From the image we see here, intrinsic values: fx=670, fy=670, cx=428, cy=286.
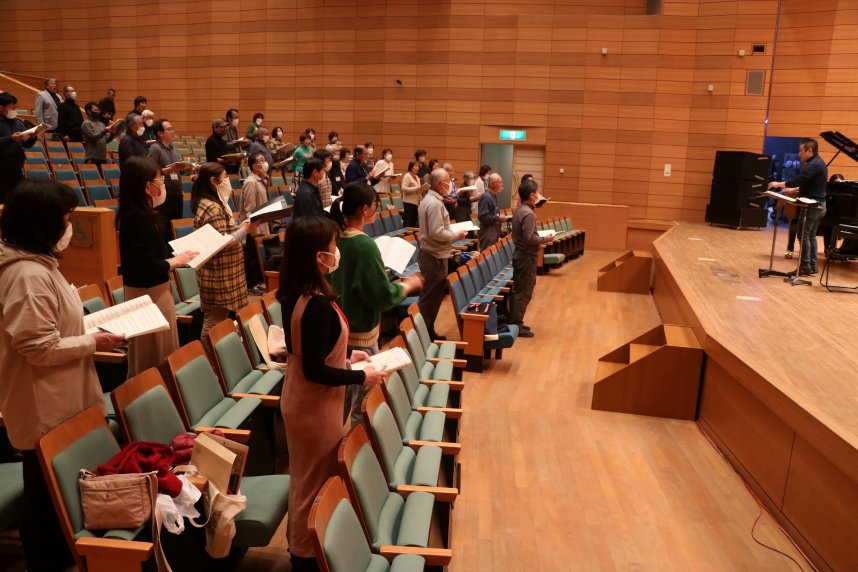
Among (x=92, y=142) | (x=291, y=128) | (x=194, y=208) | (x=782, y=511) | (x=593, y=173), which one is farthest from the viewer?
(x=291, y=128)

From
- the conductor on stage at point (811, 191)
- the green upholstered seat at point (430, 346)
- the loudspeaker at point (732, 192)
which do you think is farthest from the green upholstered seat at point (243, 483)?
the loudspeaker at point (732, 192)

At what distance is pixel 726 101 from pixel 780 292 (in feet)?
22.0

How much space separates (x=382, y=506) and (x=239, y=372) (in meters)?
1.24

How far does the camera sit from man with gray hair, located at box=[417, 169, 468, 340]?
4.75 metres

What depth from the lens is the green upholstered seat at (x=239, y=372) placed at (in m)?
3.02

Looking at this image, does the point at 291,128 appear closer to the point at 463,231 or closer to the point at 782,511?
the point at 463,231

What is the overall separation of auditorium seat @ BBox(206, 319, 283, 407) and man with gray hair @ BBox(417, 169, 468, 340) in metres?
1.89

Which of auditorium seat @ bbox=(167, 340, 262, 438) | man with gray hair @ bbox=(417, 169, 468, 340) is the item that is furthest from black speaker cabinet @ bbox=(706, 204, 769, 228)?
auditorium seat @ bbox=(167, 340, 262, 438)

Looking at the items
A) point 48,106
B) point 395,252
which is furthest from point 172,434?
point 48,106

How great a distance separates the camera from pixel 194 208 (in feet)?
11.8

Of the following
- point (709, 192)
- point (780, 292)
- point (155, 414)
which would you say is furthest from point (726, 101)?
point (155, 414)

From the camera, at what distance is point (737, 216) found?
10.7 meters

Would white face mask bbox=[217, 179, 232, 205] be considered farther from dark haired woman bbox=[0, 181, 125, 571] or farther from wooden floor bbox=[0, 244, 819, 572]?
wooden floor bbox=[0, 244, 819, 572]

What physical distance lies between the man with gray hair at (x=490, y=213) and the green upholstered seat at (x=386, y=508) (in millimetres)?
4478
